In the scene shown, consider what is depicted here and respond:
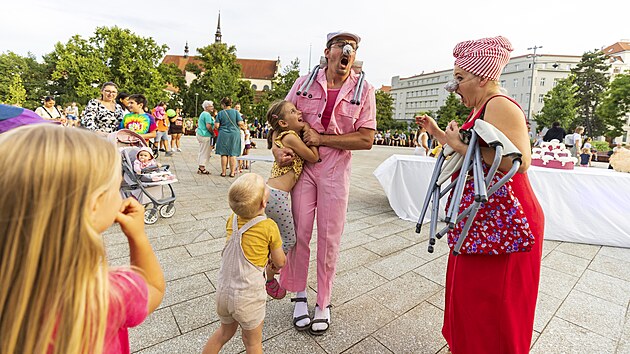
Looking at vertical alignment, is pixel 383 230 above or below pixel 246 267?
below

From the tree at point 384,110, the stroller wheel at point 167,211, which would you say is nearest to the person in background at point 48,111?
the stroller wheel at point 167,211

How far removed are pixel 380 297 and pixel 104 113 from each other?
188 inches

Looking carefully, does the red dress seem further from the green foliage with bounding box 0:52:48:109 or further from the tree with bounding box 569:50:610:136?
the green foliage with bounding box 0:52:48:109

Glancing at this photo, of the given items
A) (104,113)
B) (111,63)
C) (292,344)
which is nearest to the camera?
(292,344)

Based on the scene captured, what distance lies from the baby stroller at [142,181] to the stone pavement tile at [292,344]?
303cm

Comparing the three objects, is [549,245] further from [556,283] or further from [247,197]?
[247,197]

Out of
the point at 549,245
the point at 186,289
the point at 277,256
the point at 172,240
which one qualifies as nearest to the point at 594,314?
the point at 549,245

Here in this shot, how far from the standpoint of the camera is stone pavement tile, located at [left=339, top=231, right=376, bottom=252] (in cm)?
393

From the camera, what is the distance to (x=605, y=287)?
10.3ft

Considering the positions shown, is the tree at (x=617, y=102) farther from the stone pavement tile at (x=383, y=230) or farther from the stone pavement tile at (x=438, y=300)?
the stone pavement tile at (x=438, y=300)

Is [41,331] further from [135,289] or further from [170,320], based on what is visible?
[170,320]

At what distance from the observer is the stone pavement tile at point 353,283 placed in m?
2.74

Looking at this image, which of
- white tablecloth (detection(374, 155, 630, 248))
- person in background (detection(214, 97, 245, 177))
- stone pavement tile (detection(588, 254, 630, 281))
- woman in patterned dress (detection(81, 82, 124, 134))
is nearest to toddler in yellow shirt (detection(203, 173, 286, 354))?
stone pavement tile (detection(588, 254, 630, 281))

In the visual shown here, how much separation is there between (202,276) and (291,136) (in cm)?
167
